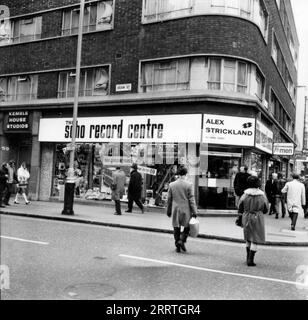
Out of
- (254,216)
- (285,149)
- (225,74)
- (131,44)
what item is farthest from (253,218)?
(131,44)

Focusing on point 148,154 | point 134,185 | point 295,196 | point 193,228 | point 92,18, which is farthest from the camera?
point 92,18

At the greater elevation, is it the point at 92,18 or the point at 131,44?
the point at 92,18

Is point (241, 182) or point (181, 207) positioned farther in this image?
point (241, 182)

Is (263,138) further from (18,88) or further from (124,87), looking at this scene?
(18,88)

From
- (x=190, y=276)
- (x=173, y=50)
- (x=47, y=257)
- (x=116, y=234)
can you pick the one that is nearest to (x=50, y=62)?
(x=173, y=50)

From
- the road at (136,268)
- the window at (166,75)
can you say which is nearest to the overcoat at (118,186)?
the window at (166,75)

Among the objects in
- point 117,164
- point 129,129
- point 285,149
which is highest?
point 129,129

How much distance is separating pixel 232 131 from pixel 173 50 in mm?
4062

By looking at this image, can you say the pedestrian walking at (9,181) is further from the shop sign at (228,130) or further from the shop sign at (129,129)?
the shop sign at (228,130)

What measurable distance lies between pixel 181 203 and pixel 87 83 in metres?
12.2

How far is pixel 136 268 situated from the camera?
7.38m

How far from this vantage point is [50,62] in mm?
21250

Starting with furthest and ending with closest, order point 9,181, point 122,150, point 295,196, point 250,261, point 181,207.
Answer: point 122,150 < point 9,181 < point 295,196 < point 181,207 < point 250,261
